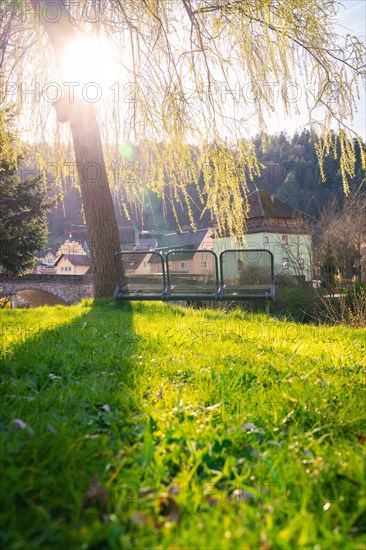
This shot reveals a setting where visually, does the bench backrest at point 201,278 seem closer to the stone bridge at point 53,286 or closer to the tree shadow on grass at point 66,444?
the tree shadow on grass at point 66,444

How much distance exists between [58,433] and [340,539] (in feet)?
3.97

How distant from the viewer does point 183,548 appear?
152 cm

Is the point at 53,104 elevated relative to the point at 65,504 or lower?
elevated

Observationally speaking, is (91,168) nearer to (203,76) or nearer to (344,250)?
(203,76)

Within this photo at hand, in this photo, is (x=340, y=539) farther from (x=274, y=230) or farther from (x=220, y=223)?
(x=274, y=230)

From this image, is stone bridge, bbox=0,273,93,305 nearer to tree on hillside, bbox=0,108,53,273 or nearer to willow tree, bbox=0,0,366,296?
tree on hillside, bbox=0,108,53,273

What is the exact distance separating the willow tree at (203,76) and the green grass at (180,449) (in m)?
4.01

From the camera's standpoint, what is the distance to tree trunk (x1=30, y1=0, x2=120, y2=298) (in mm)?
7938

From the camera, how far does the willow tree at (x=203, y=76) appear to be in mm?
6648

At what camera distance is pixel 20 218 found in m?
21.9

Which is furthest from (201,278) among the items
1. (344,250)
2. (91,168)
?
(344,250)

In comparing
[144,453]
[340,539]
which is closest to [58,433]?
[144,453]

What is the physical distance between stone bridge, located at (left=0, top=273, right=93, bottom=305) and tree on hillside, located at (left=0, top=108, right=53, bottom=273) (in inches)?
429

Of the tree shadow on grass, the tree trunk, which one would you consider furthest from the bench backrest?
the tree shadow on grass
